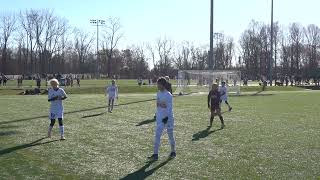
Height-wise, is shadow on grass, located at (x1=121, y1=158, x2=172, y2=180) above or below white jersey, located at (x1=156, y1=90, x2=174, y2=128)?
below

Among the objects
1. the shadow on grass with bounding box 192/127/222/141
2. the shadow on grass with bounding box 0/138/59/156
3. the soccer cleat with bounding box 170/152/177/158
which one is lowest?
the shadow on grass with bounding box 192/127/222/141

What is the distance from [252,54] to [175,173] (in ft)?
376

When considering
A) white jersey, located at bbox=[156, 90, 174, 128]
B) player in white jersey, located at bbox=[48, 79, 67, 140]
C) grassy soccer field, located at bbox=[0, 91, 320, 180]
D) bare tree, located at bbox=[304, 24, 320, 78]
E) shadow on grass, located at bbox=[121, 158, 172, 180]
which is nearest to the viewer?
shadow on grass, located at bbox=[121, 158, 172, 180]

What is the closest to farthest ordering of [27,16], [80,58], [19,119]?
1. [19,119]
2. [27,16]
3. [80,58]

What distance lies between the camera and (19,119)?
22250 mm

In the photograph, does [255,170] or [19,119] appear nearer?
[255,170]

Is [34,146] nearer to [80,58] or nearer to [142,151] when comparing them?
[142,151]

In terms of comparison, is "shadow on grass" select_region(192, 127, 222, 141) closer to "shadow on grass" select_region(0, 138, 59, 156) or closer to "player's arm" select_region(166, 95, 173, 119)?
"player's arm" select_region(166, 95, 173, 119)

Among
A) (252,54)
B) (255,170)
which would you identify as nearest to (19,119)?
(255,170)

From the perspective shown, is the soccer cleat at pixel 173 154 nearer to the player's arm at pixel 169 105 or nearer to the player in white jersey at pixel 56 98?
the player's arm at pixel 169 105

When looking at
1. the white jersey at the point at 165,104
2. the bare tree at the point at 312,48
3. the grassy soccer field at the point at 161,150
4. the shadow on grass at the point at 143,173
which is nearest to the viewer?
the shadow on grass at the point at 143,173

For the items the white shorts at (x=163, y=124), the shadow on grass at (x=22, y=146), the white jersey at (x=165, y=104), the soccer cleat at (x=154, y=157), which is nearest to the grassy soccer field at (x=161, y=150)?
the shadow on grass at (x=22, y=146)

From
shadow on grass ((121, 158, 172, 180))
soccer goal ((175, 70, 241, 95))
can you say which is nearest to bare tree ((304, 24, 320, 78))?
soccer goal ((175, 70, 241, 95))

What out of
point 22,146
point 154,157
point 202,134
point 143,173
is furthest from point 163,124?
point 202,134
